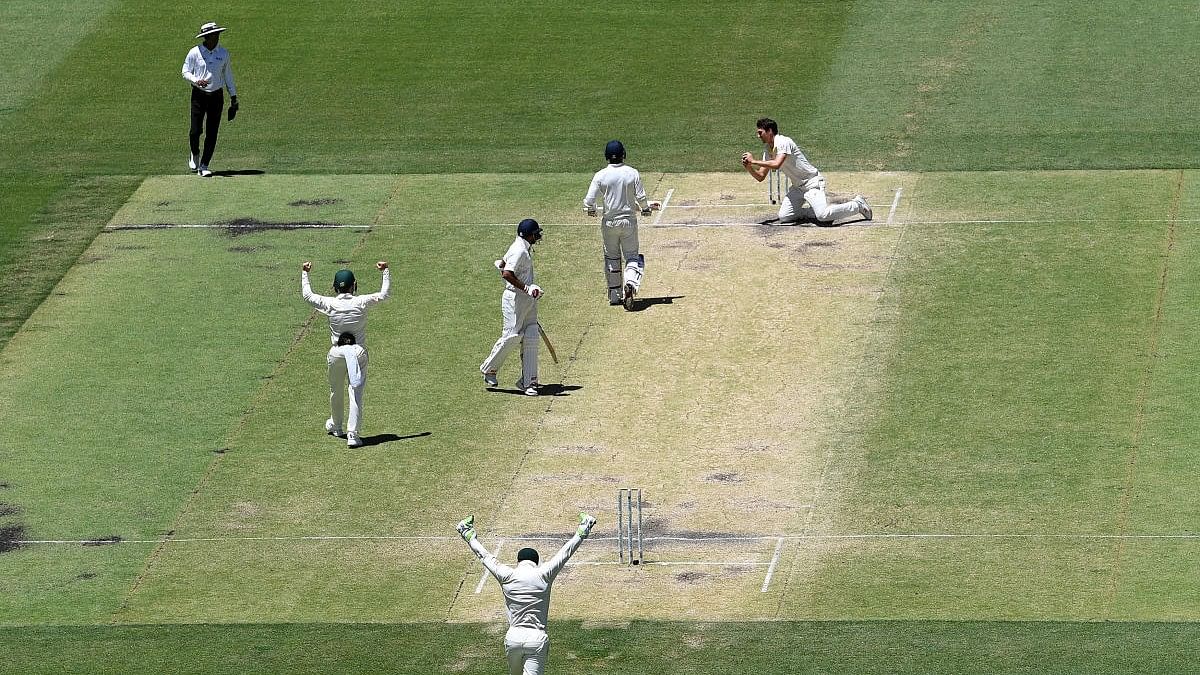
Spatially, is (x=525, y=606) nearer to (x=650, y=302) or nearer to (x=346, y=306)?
(x=346, y=306)

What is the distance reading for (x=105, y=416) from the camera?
1107 inches

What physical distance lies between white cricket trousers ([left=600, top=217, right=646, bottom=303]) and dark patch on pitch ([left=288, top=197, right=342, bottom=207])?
5.93 meters

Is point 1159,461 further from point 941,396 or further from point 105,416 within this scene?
point 105,416

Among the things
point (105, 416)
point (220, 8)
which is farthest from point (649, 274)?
point (220, 8)

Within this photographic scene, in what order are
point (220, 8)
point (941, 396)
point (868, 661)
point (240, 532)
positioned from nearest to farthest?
point (868, 661)
point (240, 532)
point (941, 396)
point (220, 8)

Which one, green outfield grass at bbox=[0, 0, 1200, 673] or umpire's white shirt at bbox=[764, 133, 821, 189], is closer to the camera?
green outfield grass at bbox=[0, 0, 1200, 673]

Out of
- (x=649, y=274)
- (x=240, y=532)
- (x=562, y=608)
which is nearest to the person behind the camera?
(x=562, y=608)

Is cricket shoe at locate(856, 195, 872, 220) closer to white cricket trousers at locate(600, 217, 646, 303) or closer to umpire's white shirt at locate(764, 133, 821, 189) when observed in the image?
umpire's white shirt at locate(764, 133, 821, 189)

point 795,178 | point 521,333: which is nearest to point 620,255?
point 521,333

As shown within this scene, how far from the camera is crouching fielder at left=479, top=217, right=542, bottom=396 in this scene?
87.2 ft

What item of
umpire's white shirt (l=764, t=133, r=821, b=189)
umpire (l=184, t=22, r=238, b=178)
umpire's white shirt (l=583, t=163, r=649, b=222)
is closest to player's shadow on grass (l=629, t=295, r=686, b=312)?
umpire's white shirt (l=583, t=163, r=649, b=222)

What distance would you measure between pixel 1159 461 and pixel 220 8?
23362 millimetres

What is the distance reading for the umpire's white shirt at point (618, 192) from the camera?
28891 mm

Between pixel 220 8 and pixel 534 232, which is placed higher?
pixel 534 232
